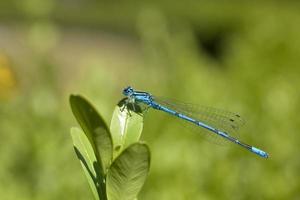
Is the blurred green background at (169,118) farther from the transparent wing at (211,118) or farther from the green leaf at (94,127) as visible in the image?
the green leaf at (94,127)

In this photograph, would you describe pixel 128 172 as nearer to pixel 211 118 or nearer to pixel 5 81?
pixel 211 118

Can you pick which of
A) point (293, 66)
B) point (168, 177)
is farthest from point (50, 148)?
point (293, 66)

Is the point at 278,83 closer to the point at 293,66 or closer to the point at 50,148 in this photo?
the point at 293,66

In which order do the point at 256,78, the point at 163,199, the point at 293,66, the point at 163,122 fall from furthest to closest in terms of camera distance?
the point at 293,66
the point at 256,78
the point at 163,122
the point at 163,199

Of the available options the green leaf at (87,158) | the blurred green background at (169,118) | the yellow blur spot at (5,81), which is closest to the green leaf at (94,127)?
the green leaf at (87,158)

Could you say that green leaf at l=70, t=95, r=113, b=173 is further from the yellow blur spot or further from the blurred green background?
the yellow blur spot

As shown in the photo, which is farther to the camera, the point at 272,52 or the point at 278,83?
the point at 272,52
